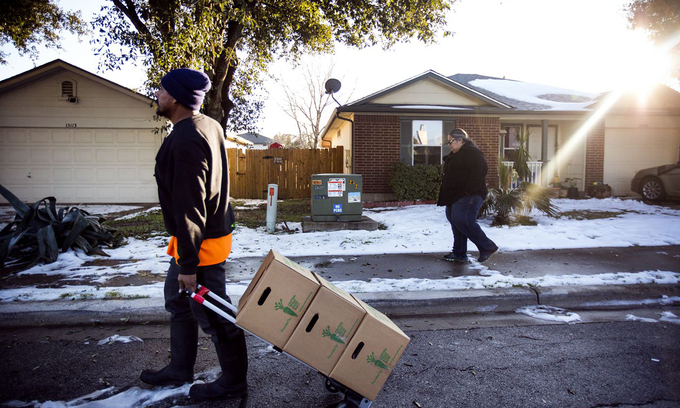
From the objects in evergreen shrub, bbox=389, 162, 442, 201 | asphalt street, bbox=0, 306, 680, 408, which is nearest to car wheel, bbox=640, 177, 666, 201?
evergreen shrub, bbox=389, 162, 442, 201

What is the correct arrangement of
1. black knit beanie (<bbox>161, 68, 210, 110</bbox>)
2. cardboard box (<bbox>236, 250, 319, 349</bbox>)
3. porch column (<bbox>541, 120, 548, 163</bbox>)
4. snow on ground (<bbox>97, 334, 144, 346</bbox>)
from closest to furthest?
cardboard box (<bbox>236, 250, 319, 349</bbox>) → black knit beanie (<bbox>161, 68, 210, 110</bbox>) → snow on ground (<bbox>97, 334, 144, 346</bbox>) → porch column (<bbox>541, 120, 548, 163</bbox>)

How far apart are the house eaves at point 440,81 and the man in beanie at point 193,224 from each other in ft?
36.4

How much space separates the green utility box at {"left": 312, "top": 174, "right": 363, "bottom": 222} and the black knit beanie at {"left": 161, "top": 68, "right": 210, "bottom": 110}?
585cm

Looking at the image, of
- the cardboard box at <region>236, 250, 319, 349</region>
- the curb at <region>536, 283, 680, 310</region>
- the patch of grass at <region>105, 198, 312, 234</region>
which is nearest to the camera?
the cardboard box at <region>236, 250, 319, 349</region>

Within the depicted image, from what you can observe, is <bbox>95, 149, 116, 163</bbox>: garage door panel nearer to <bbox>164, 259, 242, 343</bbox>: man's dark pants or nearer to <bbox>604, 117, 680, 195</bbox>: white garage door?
<bbox>164, 259, 242, 343</bbox>: man's dark pants

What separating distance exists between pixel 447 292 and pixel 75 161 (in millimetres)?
13809

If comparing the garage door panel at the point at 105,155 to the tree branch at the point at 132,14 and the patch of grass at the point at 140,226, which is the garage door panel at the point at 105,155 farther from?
the tree branch at the point at 132,14

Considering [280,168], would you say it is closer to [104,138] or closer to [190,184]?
[104,138]

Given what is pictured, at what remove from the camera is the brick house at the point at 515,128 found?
13492 mm

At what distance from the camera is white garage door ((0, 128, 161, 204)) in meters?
13.6

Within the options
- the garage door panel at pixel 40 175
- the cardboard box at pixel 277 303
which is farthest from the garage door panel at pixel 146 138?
the cardboard box at pixel 277 303

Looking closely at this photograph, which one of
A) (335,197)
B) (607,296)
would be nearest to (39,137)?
(335,197)

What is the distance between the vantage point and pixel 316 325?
2.12 meters

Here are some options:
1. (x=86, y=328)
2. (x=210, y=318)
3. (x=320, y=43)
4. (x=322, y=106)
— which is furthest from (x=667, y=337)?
(x=322, y=106)
